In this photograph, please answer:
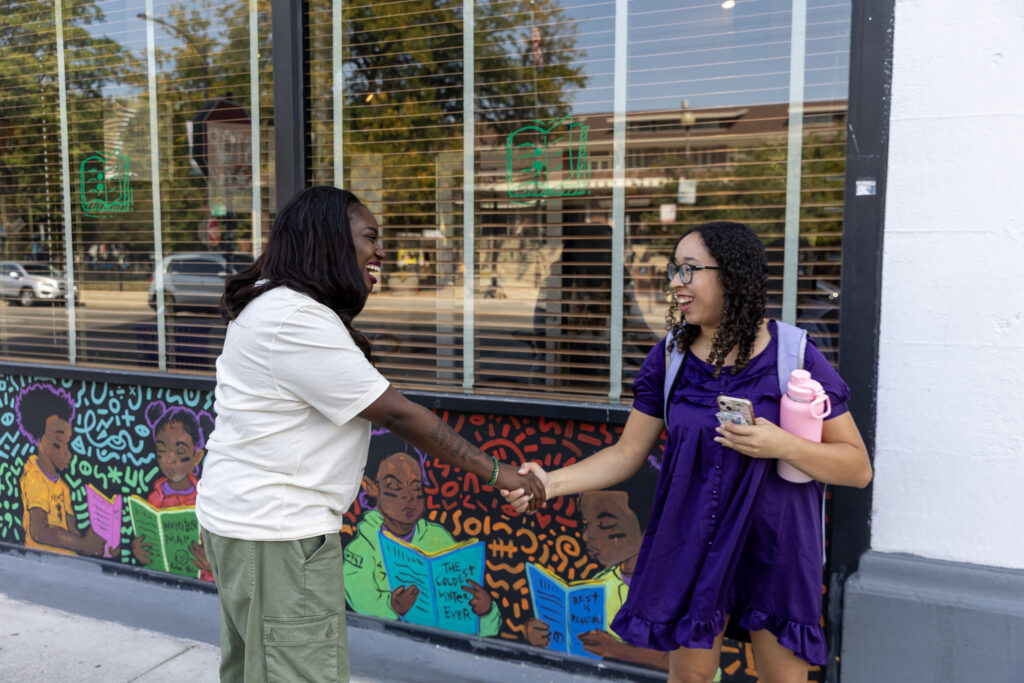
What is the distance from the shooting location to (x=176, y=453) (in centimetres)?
446

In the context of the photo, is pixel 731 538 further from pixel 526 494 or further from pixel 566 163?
pixel 566 163

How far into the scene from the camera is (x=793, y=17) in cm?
329

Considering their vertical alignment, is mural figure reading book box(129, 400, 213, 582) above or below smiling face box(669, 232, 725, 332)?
below

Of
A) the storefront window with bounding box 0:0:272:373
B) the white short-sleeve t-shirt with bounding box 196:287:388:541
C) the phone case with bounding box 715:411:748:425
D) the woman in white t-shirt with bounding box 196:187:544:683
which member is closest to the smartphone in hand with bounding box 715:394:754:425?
the phone case with bounding box 715:411:748:425

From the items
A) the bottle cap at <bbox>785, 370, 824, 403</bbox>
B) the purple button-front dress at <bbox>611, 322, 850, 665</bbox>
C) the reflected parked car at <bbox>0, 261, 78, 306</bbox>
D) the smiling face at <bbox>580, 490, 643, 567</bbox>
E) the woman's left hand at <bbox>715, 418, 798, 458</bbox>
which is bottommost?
the smiling face at <bbox>580, 490, 643, 567</bbox>

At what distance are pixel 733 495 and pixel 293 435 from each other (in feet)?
4.19

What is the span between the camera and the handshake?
9.14 feet

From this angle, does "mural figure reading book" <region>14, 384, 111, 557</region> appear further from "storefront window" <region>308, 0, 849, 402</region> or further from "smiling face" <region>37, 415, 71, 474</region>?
"storefront window" <region>308, 0, 849, 402</region>

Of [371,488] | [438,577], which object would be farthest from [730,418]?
[371,488]

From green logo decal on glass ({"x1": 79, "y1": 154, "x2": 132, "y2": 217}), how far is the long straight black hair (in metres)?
2.78

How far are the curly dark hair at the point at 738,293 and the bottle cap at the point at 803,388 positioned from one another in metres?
0.18

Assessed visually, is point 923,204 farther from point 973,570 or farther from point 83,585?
point 83,585

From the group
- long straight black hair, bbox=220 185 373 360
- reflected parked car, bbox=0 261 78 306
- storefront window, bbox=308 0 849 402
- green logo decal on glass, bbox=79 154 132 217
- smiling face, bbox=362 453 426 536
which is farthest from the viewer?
reflected parked car, bbox=0 261 78 306

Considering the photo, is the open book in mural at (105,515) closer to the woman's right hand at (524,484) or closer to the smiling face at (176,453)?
the smiling face at (176,453)
